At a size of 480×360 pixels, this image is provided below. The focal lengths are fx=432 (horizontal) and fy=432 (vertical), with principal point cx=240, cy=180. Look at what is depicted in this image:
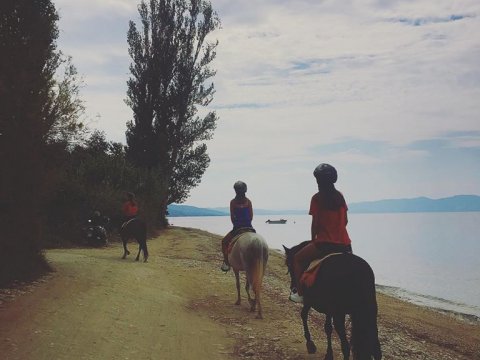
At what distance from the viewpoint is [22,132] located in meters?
10.3

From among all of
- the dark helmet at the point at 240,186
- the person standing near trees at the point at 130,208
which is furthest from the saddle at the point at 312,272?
the person standing near trees at the point at 130,208

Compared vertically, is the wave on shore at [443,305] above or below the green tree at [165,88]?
below

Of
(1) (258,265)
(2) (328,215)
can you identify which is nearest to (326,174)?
(2) (328,215)

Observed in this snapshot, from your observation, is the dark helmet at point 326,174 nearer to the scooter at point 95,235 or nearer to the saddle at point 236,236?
the saddle at point 236,236

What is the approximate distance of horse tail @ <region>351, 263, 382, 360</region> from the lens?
17.9 feet

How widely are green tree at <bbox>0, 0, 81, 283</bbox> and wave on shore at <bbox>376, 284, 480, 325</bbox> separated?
1610 centimetres

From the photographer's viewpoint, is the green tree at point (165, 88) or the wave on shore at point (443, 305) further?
the green tree at point (165, 88)

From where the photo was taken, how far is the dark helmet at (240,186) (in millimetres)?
9914

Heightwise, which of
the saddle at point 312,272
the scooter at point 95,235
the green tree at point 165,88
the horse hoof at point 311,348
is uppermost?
the green tree at point 165,88

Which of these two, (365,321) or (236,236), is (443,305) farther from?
(365,321)

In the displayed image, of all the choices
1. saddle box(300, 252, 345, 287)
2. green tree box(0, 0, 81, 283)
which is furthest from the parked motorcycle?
saddle box(300, 252, 345, 287)

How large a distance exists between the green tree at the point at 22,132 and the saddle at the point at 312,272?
668 centimetres

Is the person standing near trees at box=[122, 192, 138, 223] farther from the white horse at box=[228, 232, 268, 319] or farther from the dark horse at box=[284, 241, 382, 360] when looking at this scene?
the dark horse at box=[284, 241, 382, 360]

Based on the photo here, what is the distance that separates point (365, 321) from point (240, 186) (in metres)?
4.98
